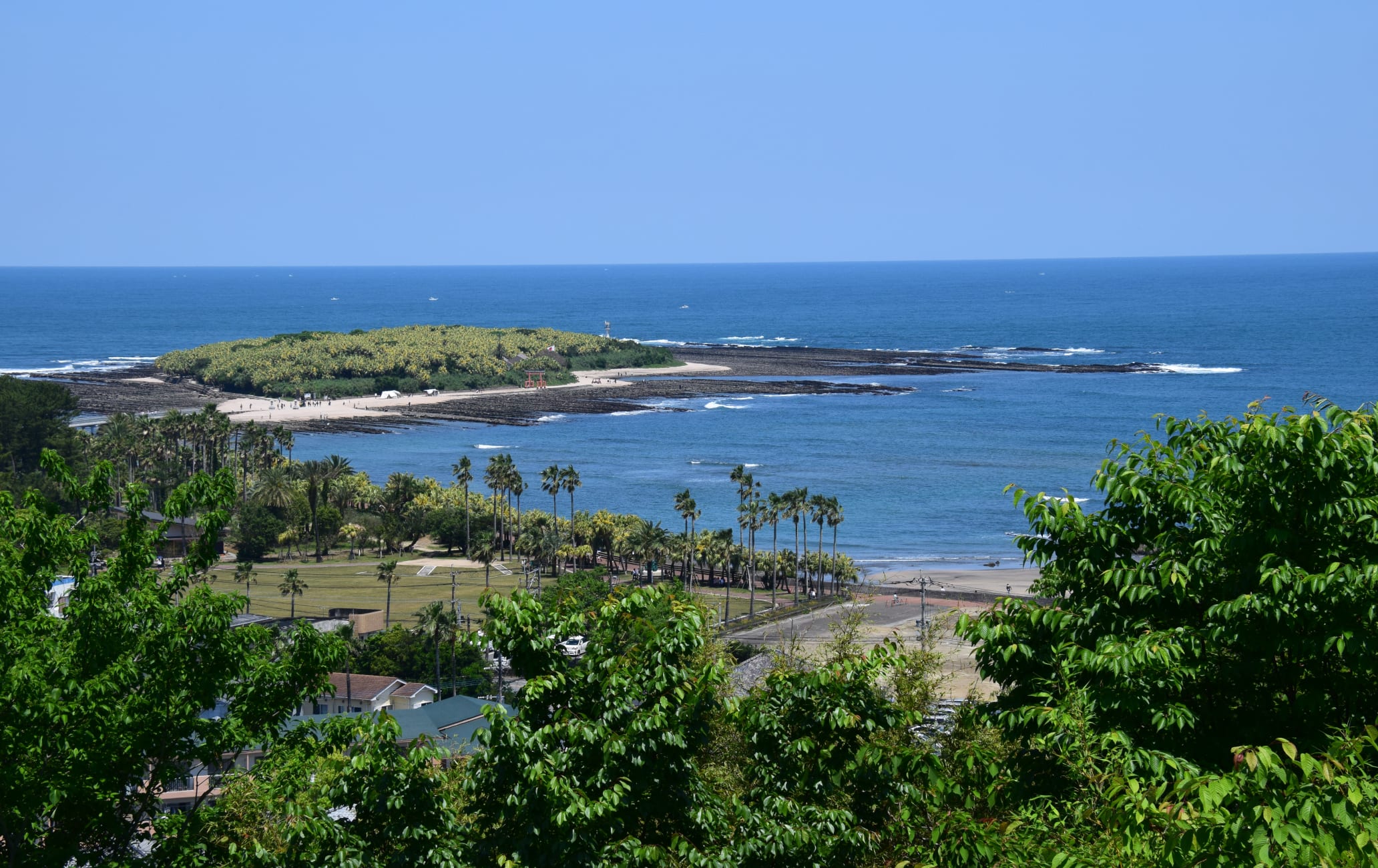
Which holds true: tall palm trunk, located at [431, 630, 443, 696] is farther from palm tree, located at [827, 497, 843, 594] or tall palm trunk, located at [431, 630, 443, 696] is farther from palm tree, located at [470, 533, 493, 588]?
palm tree, located at [827, 497, 843, 594]

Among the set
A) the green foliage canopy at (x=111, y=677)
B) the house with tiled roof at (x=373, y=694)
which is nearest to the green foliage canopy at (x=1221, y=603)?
the green foliage canopy at (x=111, y=677)

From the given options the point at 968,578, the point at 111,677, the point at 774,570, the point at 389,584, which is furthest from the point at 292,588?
the point at 111,677

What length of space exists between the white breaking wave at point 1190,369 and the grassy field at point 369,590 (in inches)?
4172

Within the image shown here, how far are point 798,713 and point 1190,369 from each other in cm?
16301

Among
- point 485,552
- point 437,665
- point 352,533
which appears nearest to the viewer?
point 437,665

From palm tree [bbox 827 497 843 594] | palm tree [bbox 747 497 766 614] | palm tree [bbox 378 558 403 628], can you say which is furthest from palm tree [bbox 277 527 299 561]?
palm tree [bbox 827 497 843 594]

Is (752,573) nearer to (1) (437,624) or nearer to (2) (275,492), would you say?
(1) (437,624)

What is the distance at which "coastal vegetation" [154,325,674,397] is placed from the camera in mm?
156000

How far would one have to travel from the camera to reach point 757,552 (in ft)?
246

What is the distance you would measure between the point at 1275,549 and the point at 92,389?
154 meters

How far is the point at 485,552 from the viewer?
227 feet

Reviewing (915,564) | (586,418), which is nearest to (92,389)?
(586,418)

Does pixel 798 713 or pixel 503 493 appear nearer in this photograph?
pixel 798 713

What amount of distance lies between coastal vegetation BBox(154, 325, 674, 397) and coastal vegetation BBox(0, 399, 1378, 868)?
141274mm
